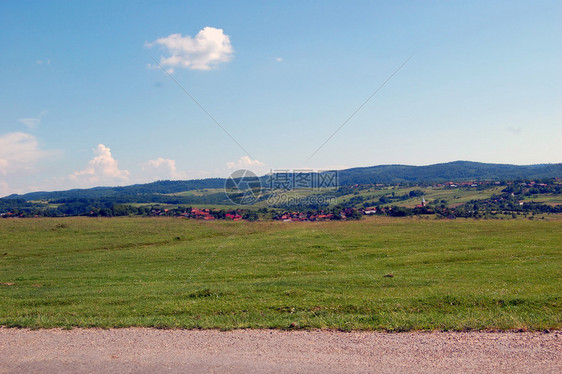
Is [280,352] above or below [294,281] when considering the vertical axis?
above

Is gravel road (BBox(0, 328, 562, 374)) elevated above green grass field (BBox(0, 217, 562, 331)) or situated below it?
above

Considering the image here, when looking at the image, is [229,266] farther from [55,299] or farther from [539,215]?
[539,215]

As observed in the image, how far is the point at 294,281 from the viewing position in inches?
790

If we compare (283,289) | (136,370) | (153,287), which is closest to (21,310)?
(153,287)

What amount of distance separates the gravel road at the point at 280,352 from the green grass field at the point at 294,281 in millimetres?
838

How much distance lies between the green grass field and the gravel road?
0.84 metres

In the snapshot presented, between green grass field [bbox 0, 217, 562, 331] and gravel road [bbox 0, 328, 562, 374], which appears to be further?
green grass field [bbox 0, 217, 562, 331]

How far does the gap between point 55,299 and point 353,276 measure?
581 inches

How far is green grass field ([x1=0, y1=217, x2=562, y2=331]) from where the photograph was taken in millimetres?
12641

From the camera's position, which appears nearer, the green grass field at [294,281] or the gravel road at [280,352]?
the gravel road at [280,352]

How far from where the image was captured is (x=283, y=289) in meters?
17.6

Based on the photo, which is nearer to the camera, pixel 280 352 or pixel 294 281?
pixel 280 352

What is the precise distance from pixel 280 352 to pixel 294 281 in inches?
406

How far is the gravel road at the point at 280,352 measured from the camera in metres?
8.91
